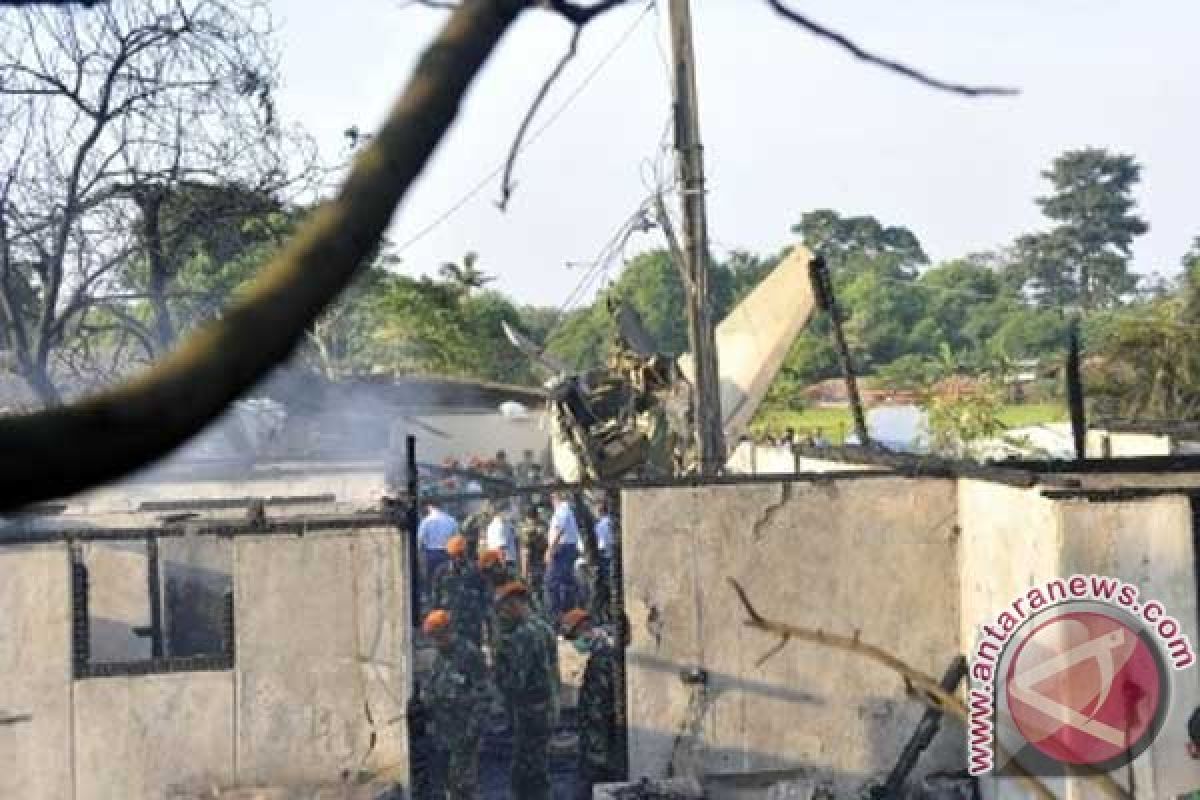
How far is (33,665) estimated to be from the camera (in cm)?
Answer: 847

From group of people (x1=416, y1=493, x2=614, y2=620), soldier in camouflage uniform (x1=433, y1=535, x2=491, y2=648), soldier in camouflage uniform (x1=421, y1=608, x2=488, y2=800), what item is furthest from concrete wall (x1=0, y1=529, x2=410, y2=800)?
group of people (x1=416, y1=493, x2=614, y2=620)

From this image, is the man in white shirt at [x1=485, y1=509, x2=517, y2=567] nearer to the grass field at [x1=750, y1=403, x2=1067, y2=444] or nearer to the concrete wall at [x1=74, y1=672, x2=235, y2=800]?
the concrete wall at [x1=74, y1=672, x2=235, y2=800]

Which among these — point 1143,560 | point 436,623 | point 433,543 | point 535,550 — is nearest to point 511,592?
point 436,623

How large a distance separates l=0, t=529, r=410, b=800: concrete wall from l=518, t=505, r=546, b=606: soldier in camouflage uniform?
20.3 ft

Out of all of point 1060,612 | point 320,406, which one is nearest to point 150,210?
point 1060,612

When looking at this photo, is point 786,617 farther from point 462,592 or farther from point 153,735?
point 153,735

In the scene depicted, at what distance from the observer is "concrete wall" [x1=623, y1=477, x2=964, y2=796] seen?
8969 mm

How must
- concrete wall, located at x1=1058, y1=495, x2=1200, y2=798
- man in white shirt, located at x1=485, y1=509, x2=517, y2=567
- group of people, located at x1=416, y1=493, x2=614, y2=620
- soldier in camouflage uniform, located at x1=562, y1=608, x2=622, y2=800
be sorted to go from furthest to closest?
man in white shirt, located at x1=485, y1=509, x2=517, y2=567 < group of people, located at x1=416, y1=493, x2=614, y2=620 < soldier in camouflage uniform, located at x1=562, y1=608, x2=622, y2=800 < concrete wall, located at x1=1058, y1=495, x2=1200, y2=798

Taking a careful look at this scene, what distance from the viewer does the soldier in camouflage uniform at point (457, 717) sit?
937 centimetres

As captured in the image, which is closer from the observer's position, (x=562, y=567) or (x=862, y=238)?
(x=562, y=567)

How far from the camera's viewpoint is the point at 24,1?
1.78 meters

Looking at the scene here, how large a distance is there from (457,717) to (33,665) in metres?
2.32

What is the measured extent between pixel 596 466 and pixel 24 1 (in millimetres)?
13869

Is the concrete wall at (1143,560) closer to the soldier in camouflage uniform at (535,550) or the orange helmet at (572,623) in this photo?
the orange helmet at (572,623)
